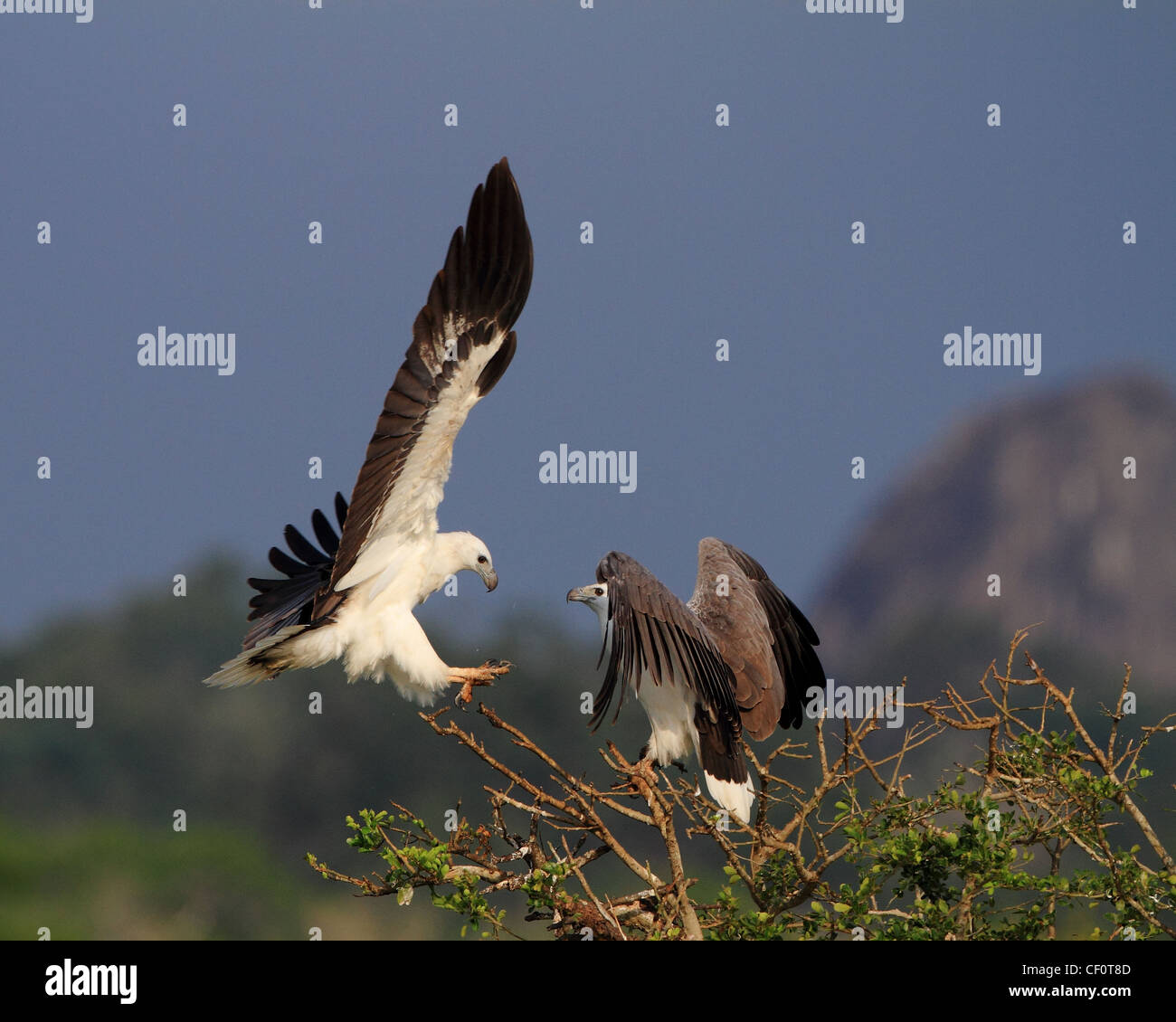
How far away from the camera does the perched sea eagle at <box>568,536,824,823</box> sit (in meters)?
5.83

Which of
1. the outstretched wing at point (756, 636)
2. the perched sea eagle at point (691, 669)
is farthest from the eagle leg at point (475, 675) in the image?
the outstretched wing at point (756, 636)

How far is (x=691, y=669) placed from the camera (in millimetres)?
5906

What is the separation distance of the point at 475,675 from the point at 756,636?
4.91 ft

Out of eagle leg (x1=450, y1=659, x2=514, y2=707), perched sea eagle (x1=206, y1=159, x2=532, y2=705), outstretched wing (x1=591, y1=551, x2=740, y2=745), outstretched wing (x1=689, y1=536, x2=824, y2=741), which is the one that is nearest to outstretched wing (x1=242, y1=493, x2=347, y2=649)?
perched sea eagle (x1=206, y1=159, x2=532, y2=705)

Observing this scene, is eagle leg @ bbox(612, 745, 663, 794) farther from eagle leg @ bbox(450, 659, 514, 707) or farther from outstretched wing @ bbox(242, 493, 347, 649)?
outstretched wing @ bbox(242, 493, 347, 649)

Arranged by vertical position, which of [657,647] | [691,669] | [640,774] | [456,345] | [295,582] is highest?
[456,345]

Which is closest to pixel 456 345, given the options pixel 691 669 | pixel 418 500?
pixel 418 500

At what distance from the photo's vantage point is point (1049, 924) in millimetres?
4926

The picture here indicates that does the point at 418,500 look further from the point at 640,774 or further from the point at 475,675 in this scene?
the point at 640,774

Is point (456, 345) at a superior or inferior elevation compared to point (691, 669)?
superior

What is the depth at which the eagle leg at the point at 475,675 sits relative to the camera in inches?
236

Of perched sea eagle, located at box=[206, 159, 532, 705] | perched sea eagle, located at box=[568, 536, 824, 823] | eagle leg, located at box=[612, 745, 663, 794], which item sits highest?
perched sea eagle, located at box=[206, 159, 532, 705]

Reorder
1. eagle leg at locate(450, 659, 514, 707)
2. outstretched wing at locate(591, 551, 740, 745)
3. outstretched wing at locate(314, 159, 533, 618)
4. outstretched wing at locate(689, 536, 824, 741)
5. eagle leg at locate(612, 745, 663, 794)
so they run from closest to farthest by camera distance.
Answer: eagle leg at locate(612, 745, 663, 794) < outstretched wing at locate(314, 159, 533, 618) < outstretched wing at locate(591, 551, 740, 745) < eagle leg at locate(450, 659, 514, 707) < outstretched wing at locate(689, 536, 824, 741)

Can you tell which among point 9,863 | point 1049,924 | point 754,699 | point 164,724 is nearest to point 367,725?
point 164,724
